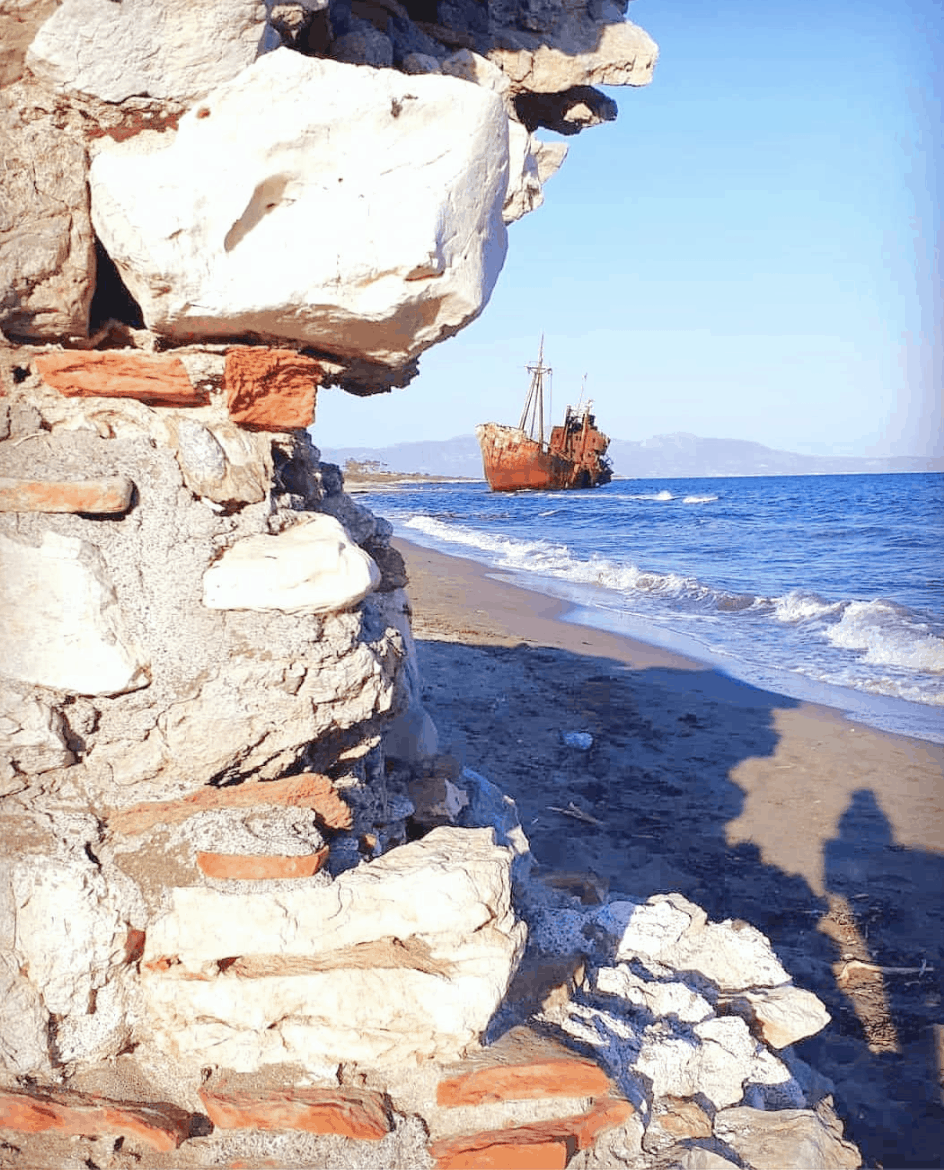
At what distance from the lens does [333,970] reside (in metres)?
2.10

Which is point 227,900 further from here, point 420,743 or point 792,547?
point 792,547

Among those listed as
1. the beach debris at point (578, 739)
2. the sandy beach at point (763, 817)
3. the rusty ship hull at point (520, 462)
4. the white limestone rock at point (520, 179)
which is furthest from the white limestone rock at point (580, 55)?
the rusty ship hull at point (520, 462)

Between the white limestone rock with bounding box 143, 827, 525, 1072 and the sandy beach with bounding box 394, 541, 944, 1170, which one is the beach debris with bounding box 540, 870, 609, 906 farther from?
the white limestone rock with bounding box 143, 827, 525, 1072

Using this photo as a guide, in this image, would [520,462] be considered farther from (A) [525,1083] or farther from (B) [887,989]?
(A) [525,1083]

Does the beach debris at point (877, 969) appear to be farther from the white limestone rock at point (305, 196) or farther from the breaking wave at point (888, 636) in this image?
the breaking wave at point (888, 636)

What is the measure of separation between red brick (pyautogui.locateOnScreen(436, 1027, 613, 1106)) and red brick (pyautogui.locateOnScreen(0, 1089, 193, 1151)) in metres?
0.57

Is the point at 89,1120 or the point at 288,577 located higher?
the point at 288,577

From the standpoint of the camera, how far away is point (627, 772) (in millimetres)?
6664

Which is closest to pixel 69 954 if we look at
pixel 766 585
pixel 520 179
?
pixel 520 179

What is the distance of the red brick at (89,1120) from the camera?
1.95m

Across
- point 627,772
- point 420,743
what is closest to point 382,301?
point 420,743

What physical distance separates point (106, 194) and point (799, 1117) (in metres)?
2.68

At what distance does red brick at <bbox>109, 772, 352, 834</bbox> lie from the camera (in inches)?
88.4

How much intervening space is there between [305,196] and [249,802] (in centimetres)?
145
